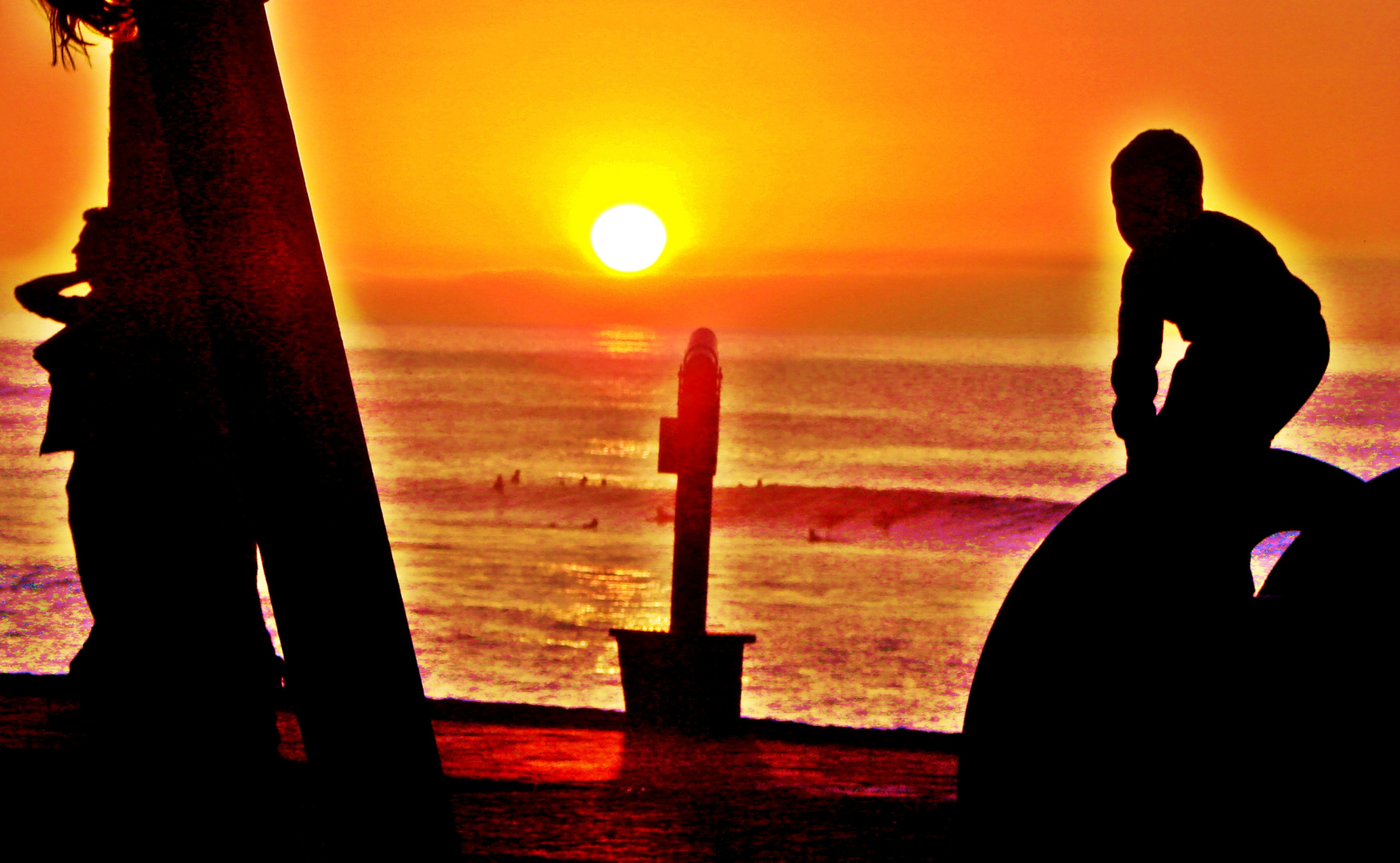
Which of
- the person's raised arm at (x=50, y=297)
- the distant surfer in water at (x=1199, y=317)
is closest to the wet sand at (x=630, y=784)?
the person's raised arm at (x=50, y=297)

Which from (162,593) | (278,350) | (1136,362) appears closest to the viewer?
(278,350)

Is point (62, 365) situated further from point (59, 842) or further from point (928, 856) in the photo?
point (928, 856)

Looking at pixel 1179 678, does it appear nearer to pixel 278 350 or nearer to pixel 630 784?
pixel 278 350

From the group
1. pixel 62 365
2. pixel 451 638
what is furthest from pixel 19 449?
pixel 62 365

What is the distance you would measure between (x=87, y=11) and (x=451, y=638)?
1237 centimetres

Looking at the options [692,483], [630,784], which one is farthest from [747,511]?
[630,784]

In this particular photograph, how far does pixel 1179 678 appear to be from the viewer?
5.20 ft

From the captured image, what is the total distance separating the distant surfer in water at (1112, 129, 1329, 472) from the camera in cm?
238

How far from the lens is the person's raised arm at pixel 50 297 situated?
11.3 feet

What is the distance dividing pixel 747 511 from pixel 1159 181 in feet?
106

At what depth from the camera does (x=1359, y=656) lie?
1.57m

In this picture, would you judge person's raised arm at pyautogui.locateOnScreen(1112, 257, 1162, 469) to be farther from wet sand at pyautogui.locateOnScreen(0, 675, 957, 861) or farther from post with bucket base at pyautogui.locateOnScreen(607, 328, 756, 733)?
post with bucket base at pyautogui.locateOnScreen(607, 328, 756, 733)

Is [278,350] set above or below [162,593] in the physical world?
above

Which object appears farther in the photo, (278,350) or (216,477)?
(216,477)
